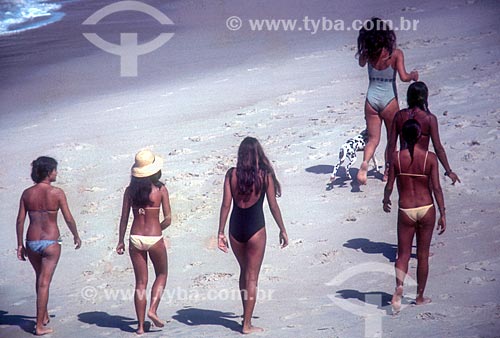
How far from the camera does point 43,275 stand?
7238 millimetres

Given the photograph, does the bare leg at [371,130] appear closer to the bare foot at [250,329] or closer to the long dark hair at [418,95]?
the long dark hair at [418,95]

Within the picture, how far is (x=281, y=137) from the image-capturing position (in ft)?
39.2

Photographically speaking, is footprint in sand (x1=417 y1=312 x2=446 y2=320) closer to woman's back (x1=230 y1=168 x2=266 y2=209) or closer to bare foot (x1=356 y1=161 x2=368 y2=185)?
woman's back (x1=230 y1=168 x2=266 y2=209)

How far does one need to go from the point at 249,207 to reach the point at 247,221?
0.38ft

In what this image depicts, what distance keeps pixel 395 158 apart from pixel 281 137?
515 cm

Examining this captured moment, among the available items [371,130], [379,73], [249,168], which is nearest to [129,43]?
[371,130]

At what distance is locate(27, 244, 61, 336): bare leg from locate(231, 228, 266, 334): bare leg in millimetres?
1664

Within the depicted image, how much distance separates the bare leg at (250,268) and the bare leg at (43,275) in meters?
1.66

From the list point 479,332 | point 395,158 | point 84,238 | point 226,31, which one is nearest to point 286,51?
point 226,31

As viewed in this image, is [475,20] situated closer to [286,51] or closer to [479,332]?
[286,51]

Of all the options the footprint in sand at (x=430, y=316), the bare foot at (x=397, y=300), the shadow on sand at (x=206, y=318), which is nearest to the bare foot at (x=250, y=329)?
the shadow on sand at (x=206, y=318)

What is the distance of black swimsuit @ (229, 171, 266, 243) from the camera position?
679 cm

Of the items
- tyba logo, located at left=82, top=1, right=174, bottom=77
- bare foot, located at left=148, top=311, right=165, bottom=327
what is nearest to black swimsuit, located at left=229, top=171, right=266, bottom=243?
bare foot, located at left=148, top=311, right=165, bottom=327

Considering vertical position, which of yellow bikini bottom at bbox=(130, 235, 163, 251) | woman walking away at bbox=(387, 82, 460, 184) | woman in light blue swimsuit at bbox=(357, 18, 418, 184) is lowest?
yellow bikini bottom at bbox=(130, 235, 163, 251)
